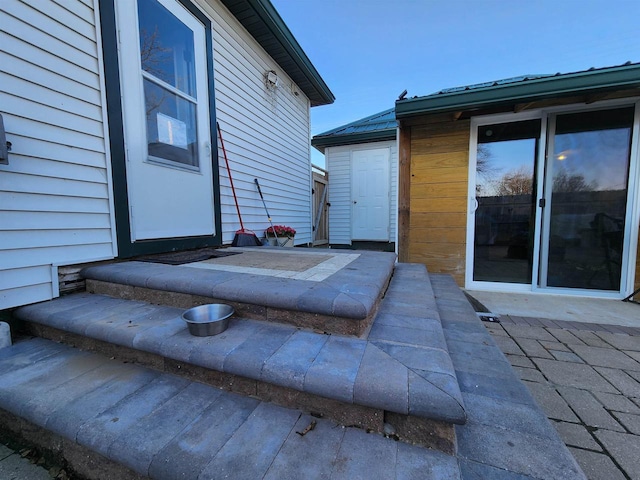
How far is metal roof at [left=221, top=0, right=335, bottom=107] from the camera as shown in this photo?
332 cm

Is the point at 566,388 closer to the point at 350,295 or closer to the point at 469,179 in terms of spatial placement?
the point at 350,295

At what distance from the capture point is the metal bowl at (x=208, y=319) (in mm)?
1204

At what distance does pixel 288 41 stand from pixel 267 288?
414cm

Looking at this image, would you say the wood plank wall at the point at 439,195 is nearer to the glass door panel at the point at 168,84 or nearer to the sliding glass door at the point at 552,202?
the sliding glass door at the point at 552,202

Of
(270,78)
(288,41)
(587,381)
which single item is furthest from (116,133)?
(587,381)

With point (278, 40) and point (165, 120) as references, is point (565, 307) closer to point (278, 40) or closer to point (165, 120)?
point (165, 120)

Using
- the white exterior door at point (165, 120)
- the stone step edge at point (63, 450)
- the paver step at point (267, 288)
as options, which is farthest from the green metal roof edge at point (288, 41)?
the stone step edge at point (63, 450)

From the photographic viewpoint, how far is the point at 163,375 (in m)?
1.20

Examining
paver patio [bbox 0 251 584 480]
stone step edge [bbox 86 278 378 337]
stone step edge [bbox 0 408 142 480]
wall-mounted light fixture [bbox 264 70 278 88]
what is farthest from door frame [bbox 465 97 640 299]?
stone step edge [bbox 0 408 142 480]

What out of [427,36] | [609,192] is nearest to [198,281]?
[609,192]

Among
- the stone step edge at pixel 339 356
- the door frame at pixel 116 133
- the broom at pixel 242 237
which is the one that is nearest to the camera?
the stone step edge at pixel 339 356

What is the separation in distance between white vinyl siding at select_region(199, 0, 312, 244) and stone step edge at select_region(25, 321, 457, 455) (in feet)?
7.35

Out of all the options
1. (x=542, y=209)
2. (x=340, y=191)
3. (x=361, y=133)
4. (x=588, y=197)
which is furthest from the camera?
(x=340, y=191)

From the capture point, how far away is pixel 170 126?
2.64 m
